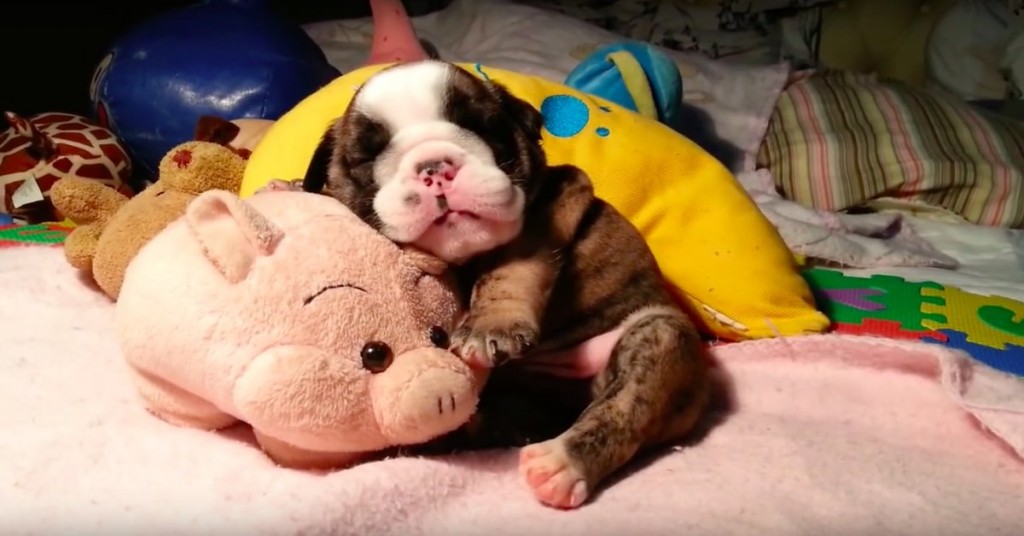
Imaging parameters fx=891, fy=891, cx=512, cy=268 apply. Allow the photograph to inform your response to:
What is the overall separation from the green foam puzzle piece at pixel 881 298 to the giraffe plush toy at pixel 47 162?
54.1 inches

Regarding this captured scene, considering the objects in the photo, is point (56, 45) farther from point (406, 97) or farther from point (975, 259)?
point (975, 259)

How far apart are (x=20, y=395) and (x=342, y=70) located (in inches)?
60.4

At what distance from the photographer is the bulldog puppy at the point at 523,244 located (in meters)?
0.83

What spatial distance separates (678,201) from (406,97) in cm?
49

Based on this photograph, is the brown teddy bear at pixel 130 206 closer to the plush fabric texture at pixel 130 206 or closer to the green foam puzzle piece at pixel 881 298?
the plush fabric texture at pixel 130 206

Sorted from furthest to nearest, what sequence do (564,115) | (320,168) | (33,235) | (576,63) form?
(576,63) → (33,235) → (564,115) → (320,168)

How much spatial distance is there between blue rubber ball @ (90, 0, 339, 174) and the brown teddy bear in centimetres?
48

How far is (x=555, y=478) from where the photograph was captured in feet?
2.59

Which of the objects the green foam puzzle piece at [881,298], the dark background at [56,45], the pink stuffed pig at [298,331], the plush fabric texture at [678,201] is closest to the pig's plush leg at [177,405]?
the pink stuffed pig at [298,331]

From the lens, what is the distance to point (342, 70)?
7.80 feet

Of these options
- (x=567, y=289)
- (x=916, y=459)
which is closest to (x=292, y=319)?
(x=567, y=289)

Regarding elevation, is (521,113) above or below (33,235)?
above

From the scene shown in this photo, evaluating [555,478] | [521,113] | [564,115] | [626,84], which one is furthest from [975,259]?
[555,478]

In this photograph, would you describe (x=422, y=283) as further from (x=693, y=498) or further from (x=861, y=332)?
(x=861, y=332)
